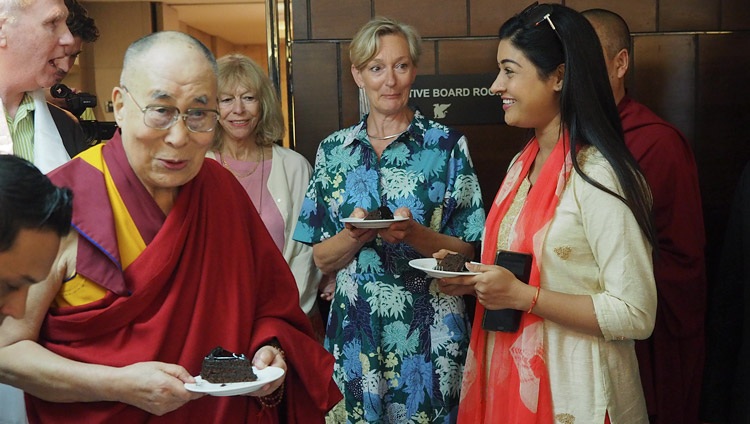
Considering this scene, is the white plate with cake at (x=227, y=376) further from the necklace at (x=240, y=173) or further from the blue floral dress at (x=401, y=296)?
the necklace at (x=240, y=173)

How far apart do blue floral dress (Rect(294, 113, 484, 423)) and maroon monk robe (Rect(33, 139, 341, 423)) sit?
2.52 feet

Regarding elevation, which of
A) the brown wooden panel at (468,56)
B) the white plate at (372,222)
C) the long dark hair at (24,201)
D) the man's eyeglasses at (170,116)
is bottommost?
the white plate at (372,222)

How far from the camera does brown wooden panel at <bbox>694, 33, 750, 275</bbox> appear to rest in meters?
3.81

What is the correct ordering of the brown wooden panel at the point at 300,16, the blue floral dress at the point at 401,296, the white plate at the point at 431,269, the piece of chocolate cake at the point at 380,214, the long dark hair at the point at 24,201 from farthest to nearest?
the brown wooden panel at the point at 300,16 → the blue floral dress at the point at 401,296 → the piece of chocolate cake at the point at 380,214 → the white plate at the point at 431,269 → the long dark hair at the point at 24,201

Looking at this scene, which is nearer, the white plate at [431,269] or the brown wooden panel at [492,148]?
the white plate at [431,269]

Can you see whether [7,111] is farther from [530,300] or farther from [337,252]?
[530,300]

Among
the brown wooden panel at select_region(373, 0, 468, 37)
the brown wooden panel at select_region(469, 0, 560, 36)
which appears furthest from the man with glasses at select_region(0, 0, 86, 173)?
the brown wooden panel at select_region(469, 0, 560, 36)

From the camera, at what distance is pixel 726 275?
2.54m

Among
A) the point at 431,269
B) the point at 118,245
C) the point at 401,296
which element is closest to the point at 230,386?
the point at 118,245

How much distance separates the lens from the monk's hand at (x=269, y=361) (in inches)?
73.0

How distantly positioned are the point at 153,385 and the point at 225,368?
0.50 ft

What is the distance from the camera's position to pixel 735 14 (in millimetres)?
3793

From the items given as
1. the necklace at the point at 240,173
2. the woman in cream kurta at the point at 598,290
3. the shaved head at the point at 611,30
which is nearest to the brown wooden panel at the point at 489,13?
the shaved head at the point at 611,30

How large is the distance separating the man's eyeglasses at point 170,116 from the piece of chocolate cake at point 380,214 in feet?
3.10
